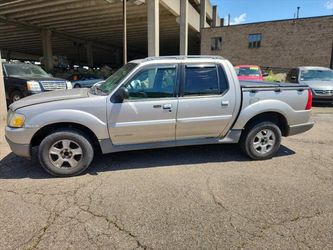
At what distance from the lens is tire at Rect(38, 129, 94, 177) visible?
388 cm

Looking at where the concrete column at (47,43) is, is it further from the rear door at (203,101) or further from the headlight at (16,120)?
the rear door at (203,101)

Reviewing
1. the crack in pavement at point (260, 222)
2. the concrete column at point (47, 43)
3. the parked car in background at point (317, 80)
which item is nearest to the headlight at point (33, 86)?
the crack in pavement at point (260, 222)

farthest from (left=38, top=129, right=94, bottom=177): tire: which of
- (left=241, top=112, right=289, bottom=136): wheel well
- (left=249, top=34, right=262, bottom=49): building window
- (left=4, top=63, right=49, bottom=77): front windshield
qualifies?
(left=249, top=34, right=262, bottom=49): building window

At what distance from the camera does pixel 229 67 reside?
4492 millimetres

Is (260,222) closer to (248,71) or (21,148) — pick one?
(21,148)

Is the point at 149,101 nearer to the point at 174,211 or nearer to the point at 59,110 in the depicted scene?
the point at 59,110

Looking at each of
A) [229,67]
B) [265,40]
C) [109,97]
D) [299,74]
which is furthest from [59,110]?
[265,40]

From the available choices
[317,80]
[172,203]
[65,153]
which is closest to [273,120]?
[172,203]

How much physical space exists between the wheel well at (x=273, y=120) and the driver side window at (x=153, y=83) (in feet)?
5.38

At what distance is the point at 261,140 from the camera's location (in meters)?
4.71

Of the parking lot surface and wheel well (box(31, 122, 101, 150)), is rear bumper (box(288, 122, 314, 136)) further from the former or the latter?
wheel well (box(31, 122, 101, 150))

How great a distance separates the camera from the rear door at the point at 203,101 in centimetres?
425

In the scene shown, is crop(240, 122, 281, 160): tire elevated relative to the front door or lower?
lower

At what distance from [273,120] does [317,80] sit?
8.24m
